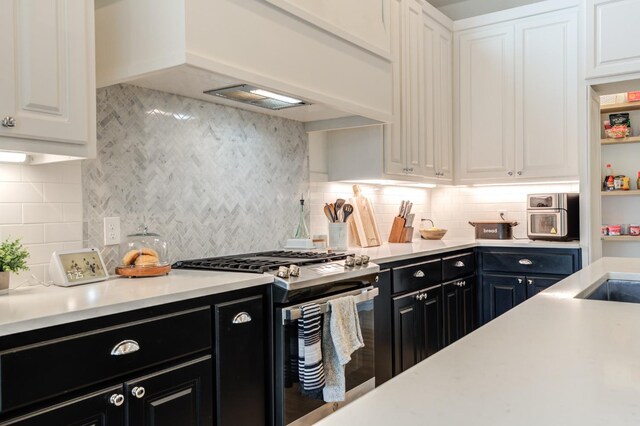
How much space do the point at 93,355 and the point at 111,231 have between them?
34.4 inches

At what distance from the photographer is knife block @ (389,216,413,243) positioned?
4027 millimetres

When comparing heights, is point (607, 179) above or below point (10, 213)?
above

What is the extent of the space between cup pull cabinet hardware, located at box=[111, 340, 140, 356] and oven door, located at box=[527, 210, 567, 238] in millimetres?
3226

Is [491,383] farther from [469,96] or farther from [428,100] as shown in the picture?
[469,96]

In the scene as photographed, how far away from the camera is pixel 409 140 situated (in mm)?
3775

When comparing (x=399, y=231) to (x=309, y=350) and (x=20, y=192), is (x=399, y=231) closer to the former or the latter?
(x=309, y=350)

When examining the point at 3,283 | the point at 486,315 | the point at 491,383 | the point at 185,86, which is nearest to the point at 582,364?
the point at 491,383

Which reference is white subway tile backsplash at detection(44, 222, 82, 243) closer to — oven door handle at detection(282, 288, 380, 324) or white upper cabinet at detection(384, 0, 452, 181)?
oven door handle at detection(282, 288, 380, 324)

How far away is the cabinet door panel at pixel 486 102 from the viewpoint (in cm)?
422

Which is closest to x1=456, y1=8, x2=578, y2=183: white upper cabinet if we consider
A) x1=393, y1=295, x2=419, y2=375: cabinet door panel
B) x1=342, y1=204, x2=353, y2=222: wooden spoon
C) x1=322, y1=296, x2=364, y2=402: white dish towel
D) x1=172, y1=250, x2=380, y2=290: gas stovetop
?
x1=342, y1=204, x2=353, y2=222: wooden spoon

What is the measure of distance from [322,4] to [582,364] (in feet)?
7.30

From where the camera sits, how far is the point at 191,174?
2623 millimetres

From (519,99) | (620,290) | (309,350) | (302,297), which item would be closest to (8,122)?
(302,297)

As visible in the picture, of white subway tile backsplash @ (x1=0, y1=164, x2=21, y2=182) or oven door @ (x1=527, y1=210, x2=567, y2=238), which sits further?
oven door @ (x1=527, y1=210, x2=567, y2=238)
